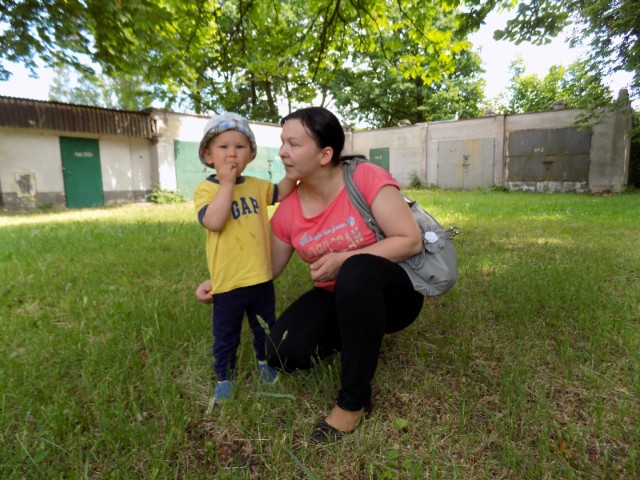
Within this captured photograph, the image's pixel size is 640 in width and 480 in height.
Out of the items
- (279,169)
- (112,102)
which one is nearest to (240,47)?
(279,169)

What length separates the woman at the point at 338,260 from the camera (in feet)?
5.57

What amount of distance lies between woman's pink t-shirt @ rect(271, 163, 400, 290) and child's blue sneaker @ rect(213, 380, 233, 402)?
0.74 metres

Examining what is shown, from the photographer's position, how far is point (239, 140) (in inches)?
79.8

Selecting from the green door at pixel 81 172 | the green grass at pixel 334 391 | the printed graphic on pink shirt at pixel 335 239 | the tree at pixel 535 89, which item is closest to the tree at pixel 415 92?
the tree at pixel 535 89

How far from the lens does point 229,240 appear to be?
6.72ft

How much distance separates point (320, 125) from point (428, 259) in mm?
848

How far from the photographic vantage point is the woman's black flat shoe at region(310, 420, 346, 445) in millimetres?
1659

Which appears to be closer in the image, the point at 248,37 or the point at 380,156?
the point at 248,37

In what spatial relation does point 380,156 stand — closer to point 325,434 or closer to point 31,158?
point 31,158

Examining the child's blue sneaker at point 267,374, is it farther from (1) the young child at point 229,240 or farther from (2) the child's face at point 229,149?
(2) the child's face at point 229,149

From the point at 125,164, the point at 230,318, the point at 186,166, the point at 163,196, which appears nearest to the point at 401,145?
the point at 186,166

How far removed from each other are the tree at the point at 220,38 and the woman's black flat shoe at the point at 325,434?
141 inches

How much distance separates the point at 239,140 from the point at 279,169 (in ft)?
58.6

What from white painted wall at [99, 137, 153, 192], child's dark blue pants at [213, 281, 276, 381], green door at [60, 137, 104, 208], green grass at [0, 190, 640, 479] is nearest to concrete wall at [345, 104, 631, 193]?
white painted wall at [99, 137, 153, 192]
